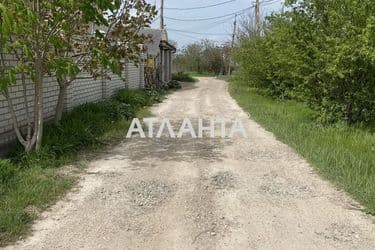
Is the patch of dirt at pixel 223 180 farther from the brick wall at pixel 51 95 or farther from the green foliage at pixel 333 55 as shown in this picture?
the green foliage at pixel 333 55

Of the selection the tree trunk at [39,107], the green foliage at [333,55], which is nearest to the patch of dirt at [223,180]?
the tree trunk at [39,107]

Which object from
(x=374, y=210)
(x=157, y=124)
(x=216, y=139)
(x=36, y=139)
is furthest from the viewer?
(x=157, y=124)

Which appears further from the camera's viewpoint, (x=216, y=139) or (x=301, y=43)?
(x=301, y=43)

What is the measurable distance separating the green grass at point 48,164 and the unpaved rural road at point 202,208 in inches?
7.7

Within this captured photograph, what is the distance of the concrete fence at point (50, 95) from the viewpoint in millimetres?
6518

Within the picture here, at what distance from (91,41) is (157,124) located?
3423 millimetres

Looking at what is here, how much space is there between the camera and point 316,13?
32.2ft

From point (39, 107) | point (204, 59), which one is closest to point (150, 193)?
point (39, 107)

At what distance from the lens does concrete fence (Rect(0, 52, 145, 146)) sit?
21.4 feet

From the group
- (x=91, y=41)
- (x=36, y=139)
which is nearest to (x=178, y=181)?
(x=36, y=139)

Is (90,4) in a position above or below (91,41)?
above

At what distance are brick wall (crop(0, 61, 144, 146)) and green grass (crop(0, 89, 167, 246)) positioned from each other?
0.32 m

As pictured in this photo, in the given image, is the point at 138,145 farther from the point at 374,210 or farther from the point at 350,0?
the point at 350,0

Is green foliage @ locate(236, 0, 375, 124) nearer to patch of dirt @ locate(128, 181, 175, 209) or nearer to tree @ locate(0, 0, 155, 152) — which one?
tree @ locate(0, 0, 155, 152)
